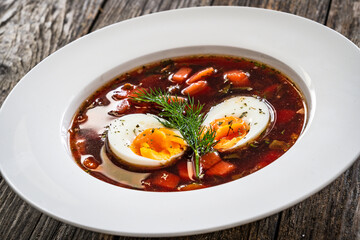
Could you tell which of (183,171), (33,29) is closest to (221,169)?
(183,171)

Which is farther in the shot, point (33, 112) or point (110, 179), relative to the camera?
point (33, 112)

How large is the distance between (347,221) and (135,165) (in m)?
1.00

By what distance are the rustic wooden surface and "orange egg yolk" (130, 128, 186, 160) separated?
0.45 meters

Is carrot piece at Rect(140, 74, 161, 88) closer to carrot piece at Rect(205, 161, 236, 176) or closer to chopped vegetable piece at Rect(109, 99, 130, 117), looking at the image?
chopped vegetable piece at Rect(109, 99, 130, 117)

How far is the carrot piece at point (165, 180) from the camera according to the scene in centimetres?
226

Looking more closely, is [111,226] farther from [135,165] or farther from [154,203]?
[135,165]

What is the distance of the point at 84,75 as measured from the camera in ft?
9.38

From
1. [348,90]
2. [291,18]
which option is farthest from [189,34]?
[348,90]

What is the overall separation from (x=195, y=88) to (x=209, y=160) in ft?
2.16

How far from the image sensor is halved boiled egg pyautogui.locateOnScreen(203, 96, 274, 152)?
2418mm

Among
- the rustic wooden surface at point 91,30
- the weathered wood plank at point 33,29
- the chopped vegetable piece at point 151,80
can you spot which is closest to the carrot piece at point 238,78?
the chopped vegetable piece at point 151,80

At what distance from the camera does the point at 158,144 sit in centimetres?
246

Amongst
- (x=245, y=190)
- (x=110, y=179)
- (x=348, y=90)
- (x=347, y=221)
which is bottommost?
(x=110, y=179)

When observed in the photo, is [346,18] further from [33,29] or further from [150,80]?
[33,29]
